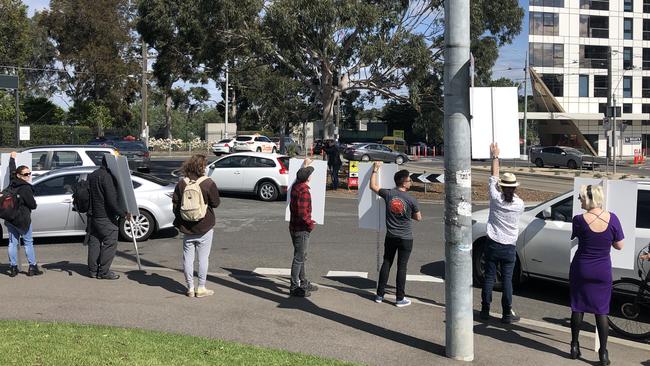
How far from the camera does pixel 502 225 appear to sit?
6.81 metres

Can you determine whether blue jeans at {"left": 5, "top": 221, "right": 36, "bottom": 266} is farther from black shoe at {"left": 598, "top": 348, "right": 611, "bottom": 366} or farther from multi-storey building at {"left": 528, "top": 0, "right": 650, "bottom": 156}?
multi-storey building at {"left": 528, "top": 0, "right": 650, "bottom": 156}

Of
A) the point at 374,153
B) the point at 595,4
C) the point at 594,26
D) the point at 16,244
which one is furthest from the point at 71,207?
the point at 594,26

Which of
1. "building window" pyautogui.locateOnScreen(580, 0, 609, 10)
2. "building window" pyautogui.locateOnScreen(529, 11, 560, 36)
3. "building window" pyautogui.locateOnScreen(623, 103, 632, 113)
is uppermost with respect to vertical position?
"building window" pyautogui.locateOnScreen(580, 0, 609, 10)

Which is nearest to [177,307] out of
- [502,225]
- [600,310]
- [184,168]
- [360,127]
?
[184,168]

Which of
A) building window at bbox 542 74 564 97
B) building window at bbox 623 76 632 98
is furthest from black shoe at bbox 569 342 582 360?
building window at bbox 623 76 632 98

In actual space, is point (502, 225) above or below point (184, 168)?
below

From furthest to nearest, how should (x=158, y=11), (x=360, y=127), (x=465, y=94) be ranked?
(x=360, y=127), (x=158, y=11), (x=465, y=94)

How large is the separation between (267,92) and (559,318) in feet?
63.6

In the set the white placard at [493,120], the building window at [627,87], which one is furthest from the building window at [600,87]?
the white placard at [493,120]

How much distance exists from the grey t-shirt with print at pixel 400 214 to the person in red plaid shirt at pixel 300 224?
102cm

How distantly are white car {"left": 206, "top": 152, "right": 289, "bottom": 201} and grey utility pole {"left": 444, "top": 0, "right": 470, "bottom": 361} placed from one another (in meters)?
13.4

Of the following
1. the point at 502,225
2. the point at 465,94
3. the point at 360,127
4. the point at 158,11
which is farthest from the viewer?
the point at 360,127

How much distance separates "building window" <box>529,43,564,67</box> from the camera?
6250 centimetres

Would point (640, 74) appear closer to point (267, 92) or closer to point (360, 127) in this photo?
point (360, 127)
